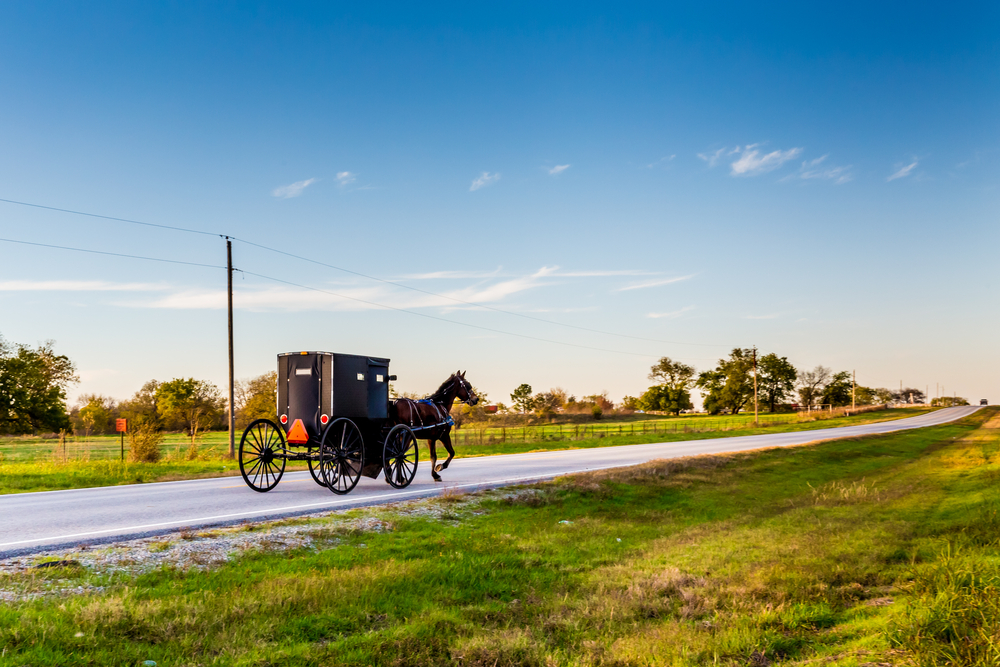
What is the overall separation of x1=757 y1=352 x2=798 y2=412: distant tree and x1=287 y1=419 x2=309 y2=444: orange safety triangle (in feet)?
505

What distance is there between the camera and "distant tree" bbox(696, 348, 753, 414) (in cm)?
14275

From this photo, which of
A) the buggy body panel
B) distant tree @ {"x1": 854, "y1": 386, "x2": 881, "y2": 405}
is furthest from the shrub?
distant tree @ {"x1": 854, "y1": 386, "x2": 881, "y2": 405}

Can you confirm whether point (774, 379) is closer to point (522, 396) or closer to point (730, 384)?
point (730, 384)

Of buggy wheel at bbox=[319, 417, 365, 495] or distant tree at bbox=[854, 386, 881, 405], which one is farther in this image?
distant tree at bbox=[854, 386, 881, 405]

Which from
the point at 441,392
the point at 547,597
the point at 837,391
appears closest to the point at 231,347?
the point at 441,392

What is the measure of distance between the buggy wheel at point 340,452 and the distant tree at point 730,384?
5443 inches

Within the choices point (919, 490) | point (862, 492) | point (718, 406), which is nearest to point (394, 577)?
point (862, 492)

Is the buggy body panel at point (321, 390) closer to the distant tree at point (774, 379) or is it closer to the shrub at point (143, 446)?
the shrub at point (143, 446)

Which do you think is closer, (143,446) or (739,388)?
(143,446)

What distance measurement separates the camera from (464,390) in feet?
59.9

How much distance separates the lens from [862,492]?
1770 centimetres

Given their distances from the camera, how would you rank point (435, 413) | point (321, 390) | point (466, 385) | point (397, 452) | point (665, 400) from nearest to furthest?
point (321, 390)
point (397, 452)
point (435, 413)
point (466, 385)
point (665, 400)

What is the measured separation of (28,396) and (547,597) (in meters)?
66.0

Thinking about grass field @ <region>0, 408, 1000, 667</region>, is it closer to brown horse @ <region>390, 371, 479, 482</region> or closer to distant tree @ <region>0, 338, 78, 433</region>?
brown horse @ <region>390, 371, 479, 482</region>
